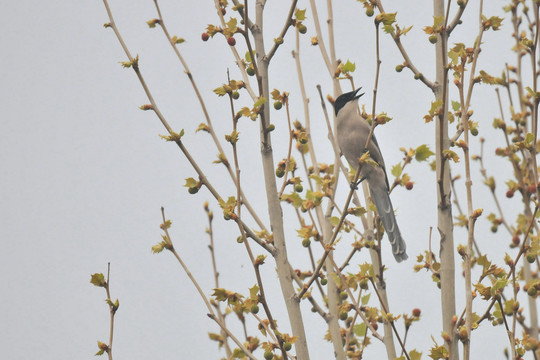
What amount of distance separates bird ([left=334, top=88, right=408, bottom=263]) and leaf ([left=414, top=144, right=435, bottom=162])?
2.88 feet

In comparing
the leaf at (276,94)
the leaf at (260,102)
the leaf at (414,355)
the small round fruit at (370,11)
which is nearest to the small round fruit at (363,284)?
the leaf at (414,355)

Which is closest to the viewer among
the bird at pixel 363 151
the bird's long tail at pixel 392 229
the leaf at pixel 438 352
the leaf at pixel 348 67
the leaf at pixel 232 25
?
the leaf at pixel 438 352

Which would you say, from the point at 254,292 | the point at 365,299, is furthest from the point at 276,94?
the point at 365,299

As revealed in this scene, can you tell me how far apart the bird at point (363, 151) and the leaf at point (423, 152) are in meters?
0.88

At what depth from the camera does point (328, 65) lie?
4371 millimetres

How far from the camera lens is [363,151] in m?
5.19

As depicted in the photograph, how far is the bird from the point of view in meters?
4.84

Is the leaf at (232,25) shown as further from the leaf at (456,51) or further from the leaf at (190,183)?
the leaf at (456,51)

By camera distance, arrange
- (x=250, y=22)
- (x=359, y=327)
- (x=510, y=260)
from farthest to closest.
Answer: (x=359, y=327)
(x=250, y=22)
(x=510, y=260)

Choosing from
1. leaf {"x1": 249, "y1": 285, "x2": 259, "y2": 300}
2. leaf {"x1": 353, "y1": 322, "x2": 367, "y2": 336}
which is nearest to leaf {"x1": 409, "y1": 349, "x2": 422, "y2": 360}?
leaf {"x1": 353, "y1": 322, "x2": 367, "y2": 336}

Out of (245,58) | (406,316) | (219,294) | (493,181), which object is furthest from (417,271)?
(493,181)

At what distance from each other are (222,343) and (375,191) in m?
1.56

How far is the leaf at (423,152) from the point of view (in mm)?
3965

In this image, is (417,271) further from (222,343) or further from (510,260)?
(222,343)
